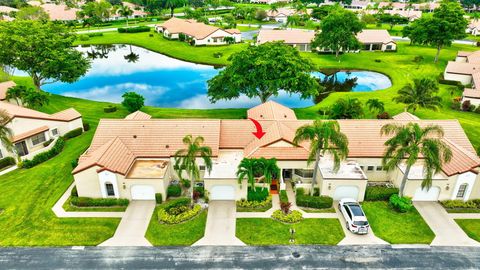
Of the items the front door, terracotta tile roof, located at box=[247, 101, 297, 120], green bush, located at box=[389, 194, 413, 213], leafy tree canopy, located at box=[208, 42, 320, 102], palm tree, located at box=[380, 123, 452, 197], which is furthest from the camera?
leafy tree canopy, located at box=[208, 42, 320, 102]

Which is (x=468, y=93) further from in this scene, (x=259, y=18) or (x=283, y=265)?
(x=259, y=18)

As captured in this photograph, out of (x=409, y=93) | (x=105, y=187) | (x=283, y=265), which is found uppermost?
(x=409, y=93)

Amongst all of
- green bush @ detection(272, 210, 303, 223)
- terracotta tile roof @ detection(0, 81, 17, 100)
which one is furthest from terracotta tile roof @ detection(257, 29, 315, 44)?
green bush @ detection(272, 210, 303, 223)

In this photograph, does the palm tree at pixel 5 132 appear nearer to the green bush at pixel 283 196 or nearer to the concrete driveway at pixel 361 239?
the green bush at pixel 283 196

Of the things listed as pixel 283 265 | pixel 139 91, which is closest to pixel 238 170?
pixel 283 265

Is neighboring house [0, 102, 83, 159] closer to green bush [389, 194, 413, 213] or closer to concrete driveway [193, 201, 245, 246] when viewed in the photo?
concrete driveway [193, 201, 245, 246]

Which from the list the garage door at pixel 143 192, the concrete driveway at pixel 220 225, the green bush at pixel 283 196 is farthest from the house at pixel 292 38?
the concrete driveway at pixel 220 225

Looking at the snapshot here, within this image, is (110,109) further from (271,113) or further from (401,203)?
(401,203)
